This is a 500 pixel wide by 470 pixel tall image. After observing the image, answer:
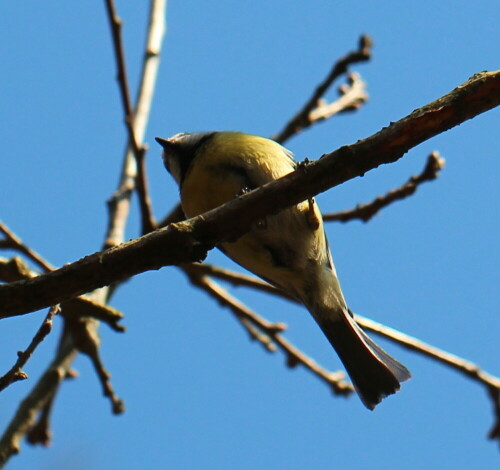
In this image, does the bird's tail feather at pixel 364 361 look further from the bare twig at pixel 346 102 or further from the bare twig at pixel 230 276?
the bare twig at pixel 346 102

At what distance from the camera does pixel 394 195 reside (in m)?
3.32

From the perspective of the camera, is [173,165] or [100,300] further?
[173,165]

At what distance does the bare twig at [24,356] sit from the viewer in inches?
69.0

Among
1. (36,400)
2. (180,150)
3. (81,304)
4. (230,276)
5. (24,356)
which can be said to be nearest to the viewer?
(24,356)

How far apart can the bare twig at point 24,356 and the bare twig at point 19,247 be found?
1.28 m

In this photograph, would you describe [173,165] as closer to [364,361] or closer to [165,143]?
[165,143]

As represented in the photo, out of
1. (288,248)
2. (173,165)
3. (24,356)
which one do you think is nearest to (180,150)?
(173,165)

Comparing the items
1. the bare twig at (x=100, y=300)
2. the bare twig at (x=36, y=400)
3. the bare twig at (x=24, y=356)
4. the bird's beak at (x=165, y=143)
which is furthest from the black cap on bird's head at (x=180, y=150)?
the bare twig at (x=24, y=356)

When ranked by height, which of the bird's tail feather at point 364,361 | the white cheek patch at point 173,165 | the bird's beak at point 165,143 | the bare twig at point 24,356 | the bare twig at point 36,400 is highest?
the bird's beak at point 165,143

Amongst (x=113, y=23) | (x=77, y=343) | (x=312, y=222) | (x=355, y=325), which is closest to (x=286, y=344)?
(x=355, y=325)

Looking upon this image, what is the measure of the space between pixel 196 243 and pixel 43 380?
1.49m

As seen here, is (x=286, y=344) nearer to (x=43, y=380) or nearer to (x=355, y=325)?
(x=355, y=325)

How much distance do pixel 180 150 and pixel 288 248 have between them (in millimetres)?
915

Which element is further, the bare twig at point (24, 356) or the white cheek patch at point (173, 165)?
the white cheek patch at point (173, 165)
